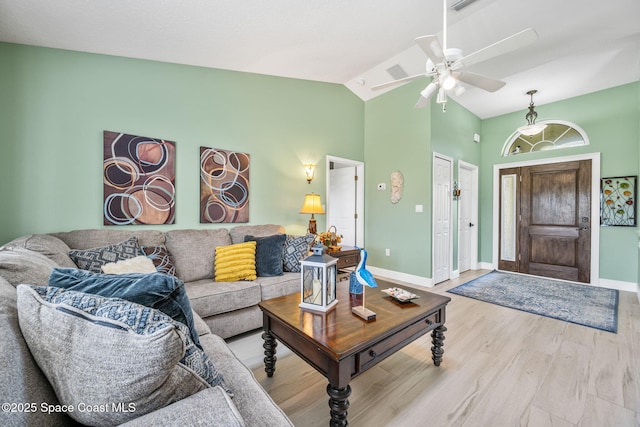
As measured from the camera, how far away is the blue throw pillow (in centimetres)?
83

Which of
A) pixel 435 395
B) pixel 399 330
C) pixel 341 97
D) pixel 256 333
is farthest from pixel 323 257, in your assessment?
pixel 341 97

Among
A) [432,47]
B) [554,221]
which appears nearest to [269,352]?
[432,47]

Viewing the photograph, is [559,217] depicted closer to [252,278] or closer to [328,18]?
[328,18]

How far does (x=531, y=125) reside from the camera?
12.9 feet

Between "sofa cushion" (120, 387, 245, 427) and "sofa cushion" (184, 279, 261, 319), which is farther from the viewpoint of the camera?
"sofa cushion" (184, 279, 261, 319)

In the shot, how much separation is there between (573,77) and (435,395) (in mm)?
4490

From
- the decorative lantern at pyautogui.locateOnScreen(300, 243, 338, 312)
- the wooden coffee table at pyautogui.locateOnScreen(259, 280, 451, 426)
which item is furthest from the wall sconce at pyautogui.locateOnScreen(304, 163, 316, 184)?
the decorative lantern at pyautogui.locateOnScreen(300, 243, 338, 312)

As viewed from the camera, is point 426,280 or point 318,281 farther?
point 426,280

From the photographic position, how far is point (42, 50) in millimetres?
2225

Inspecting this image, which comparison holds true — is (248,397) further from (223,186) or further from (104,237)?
(223,186)

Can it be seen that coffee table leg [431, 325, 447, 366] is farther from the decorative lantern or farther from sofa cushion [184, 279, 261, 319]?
sofa cushion [184, 279, 261, 319]

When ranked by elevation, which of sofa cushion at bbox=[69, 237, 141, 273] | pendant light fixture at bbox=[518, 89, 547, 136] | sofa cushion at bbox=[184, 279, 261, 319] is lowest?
sofa cushion at bbox=[184, 279, 261, 319]

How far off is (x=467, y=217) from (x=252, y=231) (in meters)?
3.99

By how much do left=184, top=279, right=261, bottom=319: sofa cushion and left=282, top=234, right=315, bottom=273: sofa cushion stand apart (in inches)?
18.8
